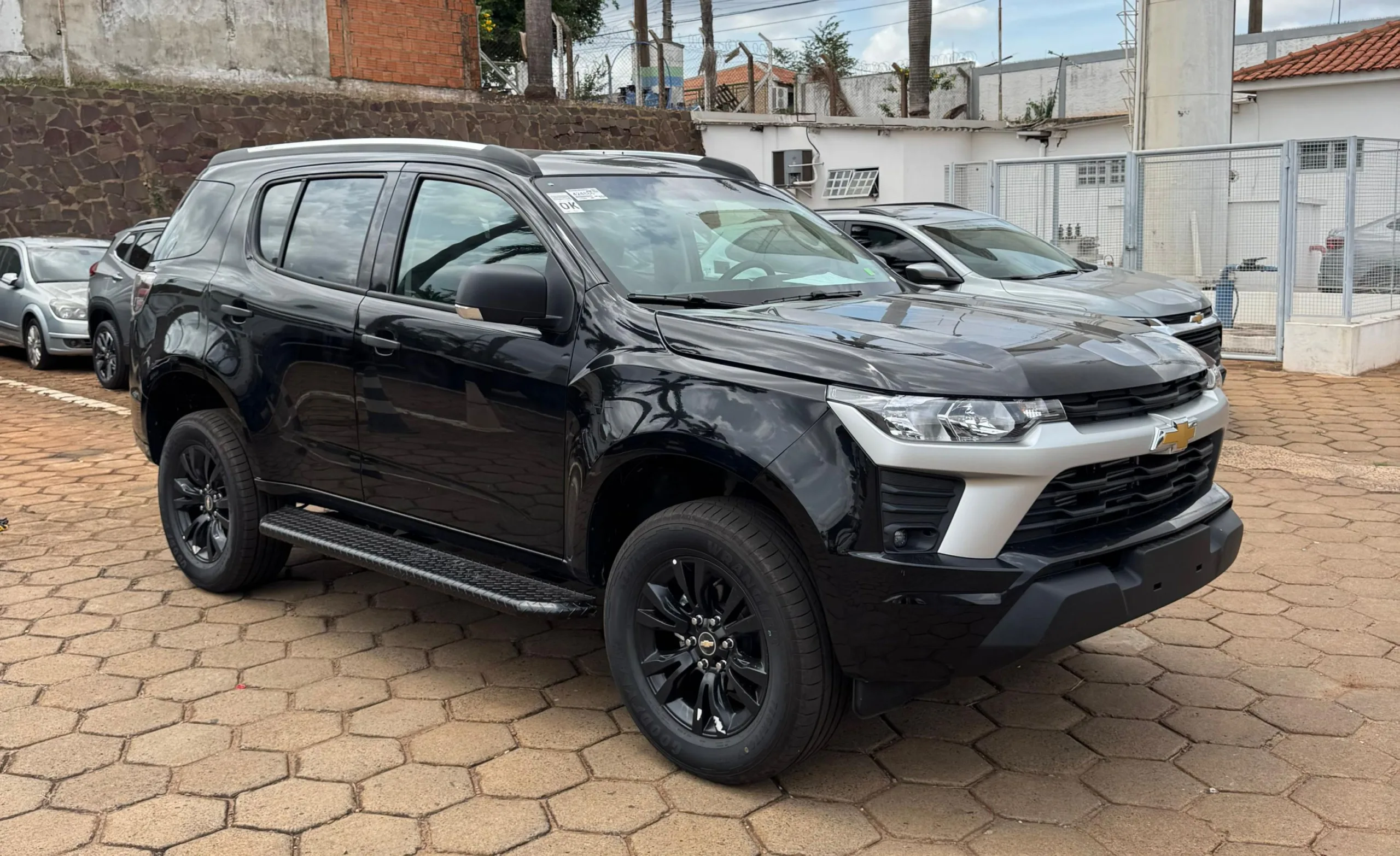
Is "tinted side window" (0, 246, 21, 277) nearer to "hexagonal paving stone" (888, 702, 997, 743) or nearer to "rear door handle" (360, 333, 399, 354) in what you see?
"rear door handle" (360, 333, 399, 354)

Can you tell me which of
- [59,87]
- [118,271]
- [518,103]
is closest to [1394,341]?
[118,271]

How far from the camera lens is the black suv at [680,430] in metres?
3.22

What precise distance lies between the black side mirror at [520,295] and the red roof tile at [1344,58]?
24360mm

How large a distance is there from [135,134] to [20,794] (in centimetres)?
1679

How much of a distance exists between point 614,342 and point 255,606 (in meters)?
2.48

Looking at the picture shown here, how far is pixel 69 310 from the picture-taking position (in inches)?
539

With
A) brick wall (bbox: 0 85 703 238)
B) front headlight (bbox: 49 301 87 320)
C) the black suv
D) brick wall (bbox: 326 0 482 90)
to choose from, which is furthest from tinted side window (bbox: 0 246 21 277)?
the black suv

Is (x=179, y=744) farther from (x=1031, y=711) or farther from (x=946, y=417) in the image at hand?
(x=1031, y=711)

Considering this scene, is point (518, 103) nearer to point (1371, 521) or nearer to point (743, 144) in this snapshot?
point (743, 144)

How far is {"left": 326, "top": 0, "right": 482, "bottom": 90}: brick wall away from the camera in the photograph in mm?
21641

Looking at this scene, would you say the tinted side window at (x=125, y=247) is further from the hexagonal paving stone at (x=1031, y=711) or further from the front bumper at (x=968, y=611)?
the front bumper at (x=968, y=611)

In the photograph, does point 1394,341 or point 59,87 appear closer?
point 1394,341

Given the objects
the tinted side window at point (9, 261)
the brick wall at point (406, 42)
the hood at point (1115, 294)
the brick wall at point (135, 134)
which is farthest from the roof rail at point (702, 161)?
the brick wall at point (406, 42)

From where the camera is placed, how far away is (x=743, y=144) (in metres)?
23.8
